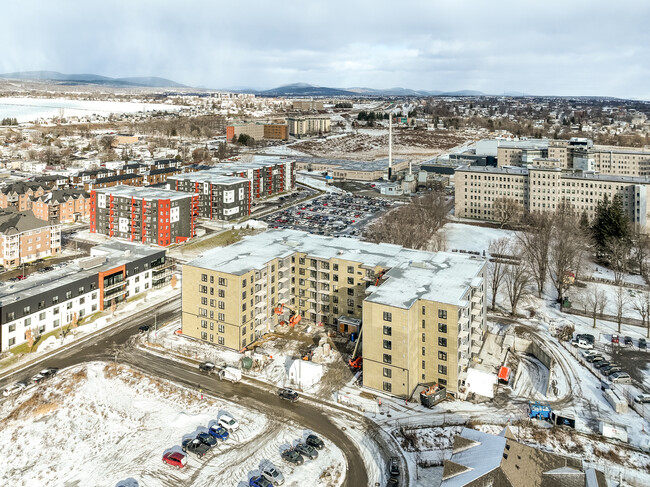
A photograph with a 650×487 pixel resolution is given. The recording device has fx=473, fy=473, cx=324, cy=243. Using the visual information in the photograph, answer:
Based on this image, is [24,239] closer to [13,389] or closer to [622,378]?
[13,389]

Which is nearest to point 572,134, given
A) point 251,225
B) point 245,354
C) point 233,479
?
point 251,225

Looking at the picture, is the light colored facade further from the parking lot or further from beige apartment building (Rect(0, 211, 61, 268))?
beige apartment building (Rect(0, 211, 61, 268))

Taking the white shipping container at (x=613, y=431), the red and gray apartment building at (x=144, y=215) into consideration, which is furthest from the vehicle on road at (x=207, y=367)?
the red and gray apartment building at (x=144, y=215)

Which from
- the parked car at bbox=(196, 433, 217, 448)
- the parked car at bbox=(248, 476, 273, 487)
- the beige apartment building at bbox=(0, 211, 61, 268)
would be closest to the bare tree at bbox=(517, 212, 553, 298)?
the parked car at bbox=(248, 476, 273, 487)

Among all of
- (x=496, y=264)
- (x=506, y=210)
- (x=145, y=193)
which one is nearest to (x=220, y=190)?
(x=145, y=193)

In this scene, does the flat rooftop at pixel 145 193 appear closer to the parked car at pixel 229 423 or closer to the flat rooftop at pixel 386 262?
the flat rooftop at pixel 386 262

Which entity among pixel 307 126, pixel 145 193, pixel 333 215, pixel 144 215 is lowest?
pixel 333 215

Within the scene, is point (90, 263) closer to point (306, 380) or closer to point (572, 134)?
point (306, 380)

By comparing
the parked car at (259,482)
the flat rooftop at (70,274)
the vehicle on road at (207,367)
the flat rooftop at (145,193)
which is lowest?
the parked car at (259,482)
